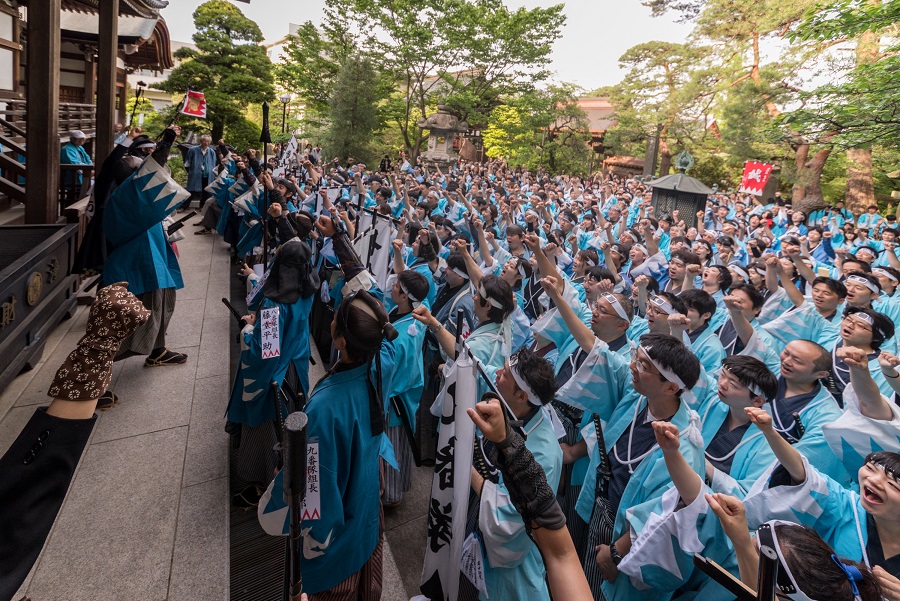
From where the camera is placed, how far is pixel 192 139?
15.5 metres

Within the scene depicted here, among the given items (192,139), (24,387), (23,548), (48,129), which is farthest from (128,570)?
(192,139)

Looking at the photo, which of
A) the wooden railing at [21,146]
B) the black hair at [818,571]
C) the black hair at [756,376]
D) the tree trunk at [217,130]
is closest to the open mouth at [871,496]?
the black hair at [818,571]

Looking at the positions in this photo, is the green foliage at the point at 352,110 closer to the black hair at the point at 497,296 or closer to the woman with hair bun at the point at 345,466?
the black hair at the point at 497,296

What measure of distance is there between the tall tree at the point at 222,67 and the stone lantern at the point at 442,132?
9.31 metres

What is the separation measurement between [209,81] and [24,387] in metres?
19.4

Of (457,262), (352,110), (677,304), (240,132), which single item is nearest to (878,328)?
(677,304)

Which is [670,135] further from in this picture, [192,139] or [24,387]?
[24,387]

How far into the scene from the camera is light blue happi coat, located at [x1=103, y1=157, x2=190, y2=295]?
4262 mm

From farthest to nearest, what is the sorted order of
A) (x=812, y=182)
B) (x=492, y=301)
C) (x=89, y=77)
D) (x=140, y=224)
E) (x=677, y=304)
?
(x=812, y=182) → (x=89, y=77) → (x=140, y=224) → (x=677, y=304) → (x=492, y=301)

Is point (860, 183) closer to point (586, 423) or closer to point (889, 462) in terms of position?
point (586, 423)

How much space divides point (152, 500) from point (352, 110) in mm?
22315

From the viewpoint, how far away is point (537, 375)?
2410 millimetres

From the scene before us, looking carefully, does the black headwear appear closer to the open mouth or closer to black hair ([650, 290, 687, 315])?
black hair ([650, 290, 687, 315])

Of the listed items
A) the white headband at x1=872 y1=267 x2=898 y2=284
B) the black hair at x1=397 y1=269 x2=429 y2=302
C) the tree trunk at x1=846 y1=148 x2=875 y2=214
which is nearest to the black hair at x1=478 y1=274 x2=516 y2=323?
the black hair at x1=397 y1=269 x2=429 y2=302
